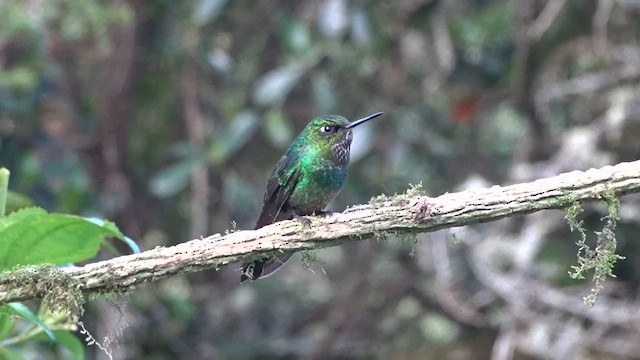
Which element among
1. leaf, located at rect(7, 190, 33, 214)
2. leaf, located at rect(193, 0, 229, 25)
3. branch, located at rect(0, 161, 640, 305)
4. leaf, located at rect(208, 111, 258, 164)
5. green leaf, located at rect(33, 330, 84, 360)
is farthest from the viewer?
leaf, located at rect(208, 111, 258, 164)

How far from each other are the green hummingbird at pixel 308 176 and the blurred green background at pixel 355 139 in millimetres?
1384

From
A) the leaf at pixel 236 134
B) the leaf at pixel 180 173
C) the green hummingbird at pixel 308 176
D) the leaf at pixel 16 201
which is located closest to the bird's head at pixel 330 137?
the green hummingbird at pixel 308 176

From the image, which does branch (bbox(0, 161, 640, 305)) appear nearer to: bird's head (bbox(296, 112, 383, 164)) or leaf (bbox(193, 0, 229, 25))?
bird's head (bbox(296, 112, 383, 164))

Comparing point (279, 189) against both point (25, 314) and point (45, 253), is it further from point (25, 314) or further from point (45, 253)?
point (25, 314)

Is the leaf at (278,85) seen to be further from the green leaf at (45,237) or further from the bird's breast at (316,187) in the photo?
the green leaf at (45,237)

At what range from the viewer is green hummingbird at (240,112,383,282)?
10.7 feet

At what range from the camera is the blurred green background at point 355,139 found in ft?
16.3

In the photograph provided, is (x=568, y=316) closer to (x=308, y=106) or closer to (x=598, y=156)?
(x=598, y=156)

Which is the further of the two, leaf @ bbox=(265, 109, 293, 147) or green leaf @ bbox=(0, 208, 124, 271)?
leaf @ bbox=(265, 109, 293, 147)

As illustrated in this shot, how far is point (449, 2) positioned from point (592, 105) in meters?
1.01

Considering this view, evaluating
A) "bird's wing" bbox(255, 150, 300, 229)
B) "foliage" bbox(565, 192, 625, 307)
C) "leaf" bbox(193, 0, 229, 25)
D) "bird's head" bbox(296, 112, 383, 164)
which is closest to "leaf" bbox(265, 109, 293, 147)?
"leaf" bbox(193, 0, 229, 25)

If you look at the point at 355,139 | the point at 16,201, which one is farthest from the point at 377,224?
the point at 355,139

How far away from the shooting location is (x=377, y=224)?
2137mm

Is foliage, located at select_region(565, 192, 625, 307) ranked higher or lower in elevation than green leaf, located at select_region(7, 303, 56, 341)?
higher
